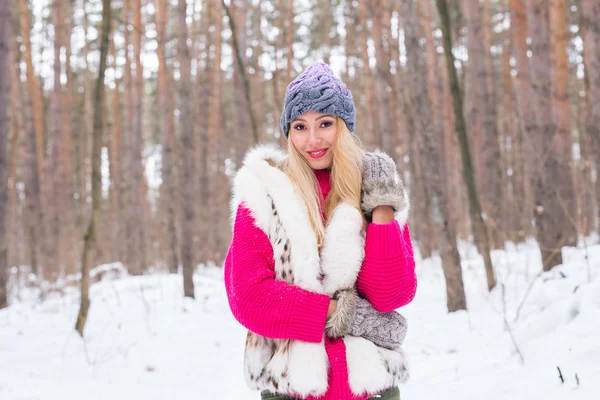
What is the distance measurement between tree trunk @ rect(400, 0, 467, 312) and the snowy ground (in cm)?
38

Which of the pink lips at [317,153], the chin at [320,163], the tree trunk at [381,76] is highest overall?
the tree trunk at [381,76]

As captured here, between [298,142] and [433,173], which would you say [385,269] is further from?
[433,173]

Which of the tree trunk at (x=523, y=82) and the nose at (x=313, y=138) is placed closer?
the nose at (x=313, y=138)

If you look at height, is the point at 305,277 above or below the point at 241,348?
above

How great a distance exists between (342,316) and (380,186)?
1.50ft

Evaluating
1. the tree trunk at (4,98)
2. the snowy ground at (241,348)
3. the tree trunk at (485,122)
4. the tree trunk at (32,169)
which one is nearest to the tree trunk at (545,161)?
the snowy ground at (241,348)

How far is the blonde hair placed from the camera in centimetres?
184

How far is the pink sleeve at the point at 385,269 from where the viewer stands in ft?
5.66

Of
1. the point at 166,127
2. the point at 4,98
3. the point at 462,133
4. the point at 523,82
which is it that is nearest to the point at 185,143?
the point at 166,127

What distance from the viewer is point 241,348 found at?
5.90 metres

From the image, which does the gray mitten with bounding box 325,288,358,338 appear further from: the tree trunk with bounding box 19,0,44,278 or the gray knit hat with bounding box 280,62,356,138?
the tree trunk with bounding box 19,0,44,278

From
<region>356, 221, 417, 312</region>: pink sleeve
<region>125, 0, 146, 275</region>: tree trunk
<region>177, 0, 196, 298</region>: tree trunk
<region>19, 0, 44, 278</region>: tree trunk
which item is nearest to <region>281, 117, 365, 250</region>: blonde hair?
<region>356, 221, 417, 312</region>: pink sleeve

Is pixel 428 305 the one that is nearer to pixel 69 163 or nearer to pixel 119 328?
pixel 119 328

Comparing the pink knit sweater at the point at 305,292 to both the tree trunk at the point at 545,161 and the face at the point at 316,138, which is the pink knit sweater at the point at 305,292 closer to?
the face at the point at 316,138
